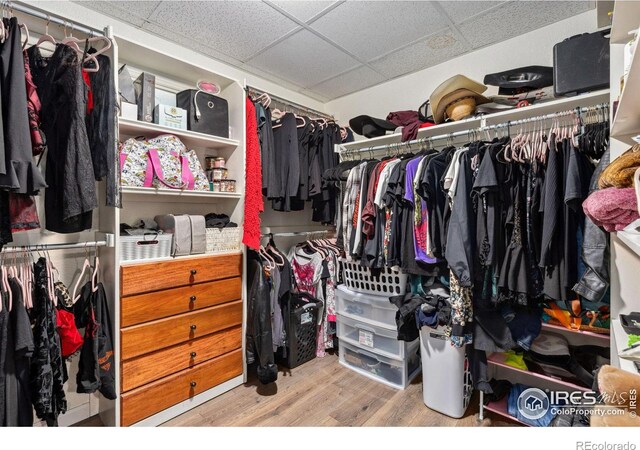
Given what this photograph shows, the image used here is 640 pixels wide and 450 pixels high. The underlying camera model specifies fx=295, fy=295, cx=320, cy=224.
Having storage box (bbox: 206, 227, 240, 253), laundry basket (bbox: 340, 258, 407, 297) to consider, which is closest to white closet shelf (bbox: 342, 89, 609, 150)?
laundry basket (bbox: 340, 258, 407, 297)

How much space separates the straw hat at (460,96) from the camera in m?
1.85

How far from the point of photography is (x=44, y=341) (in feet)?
4.25

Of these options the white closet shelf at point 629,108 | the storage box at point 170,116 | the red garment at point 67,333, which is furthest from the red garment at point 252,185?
the white closet shelf at point 629,108

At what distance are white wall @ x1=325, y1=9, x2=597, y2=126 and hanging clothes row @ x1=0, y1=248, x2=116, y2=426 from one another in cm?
258

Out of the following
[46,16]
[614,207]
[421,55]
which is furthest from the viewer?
[421,55]

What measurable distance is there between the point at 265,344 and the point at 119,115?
5.20ft

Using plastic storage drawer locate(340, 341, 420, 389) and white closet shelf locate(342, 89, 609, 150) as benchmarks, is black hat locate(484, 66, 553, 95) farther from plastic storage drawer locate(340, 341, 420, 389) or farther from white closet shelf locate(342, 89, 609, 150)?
plastic storage drawer locate(340, 341, 420, 389)

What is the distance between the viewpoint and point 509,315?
1.53m

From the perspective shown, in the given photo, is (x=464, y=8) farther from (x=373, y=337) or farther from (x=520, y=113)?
(x=373, y=337)

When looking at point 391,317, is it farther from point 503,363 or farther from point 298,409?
point 298,409

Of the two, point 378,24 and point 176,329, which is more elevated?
point 378,24

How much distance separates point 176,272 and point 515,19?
8.67 feet

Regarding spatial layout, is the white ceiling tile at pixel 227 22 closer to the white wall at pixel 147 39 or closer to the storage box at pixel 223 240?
the white wall at pixel 147 39

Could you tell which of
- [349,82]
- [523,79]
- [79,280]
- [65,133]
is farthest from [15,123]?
[523,79]
